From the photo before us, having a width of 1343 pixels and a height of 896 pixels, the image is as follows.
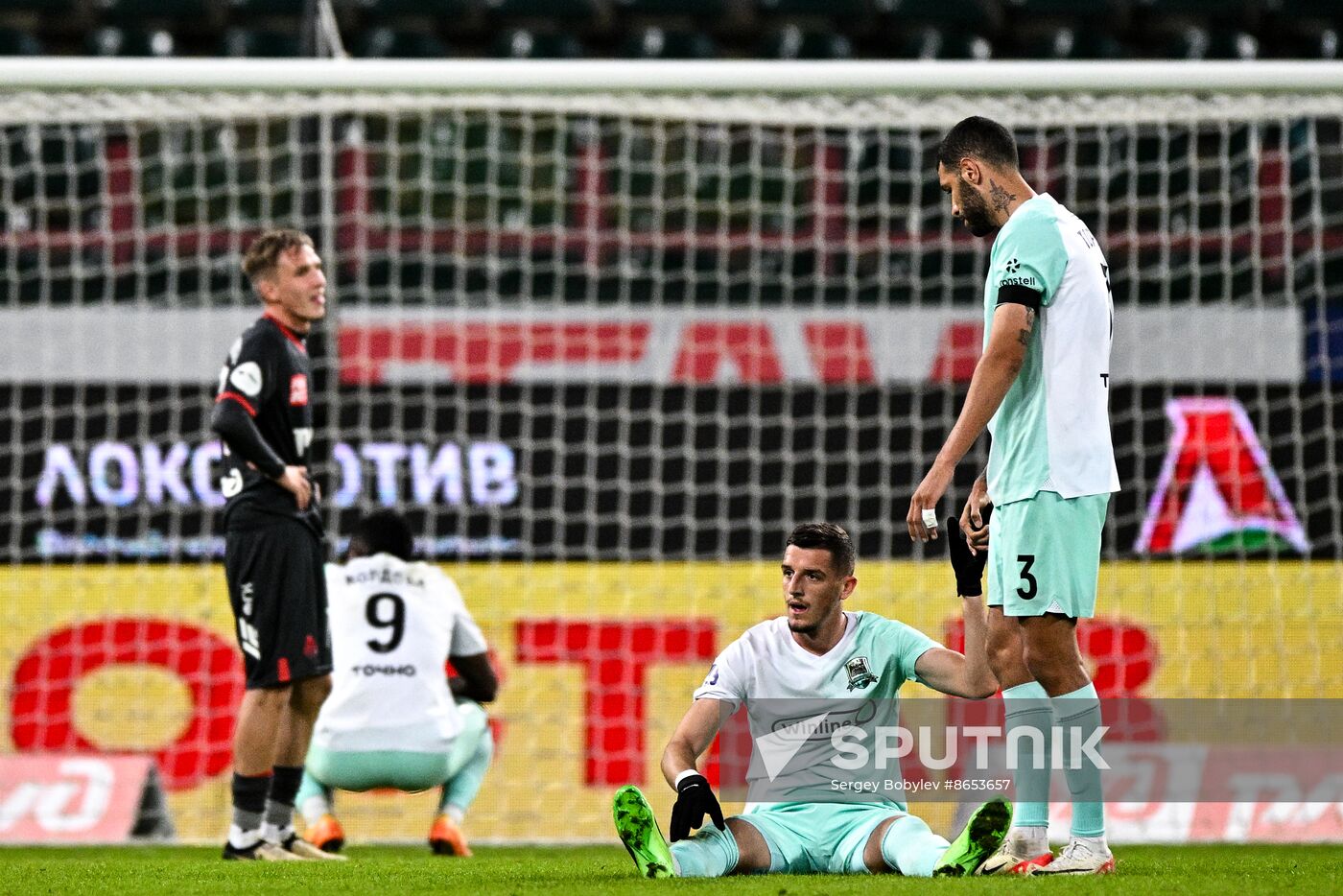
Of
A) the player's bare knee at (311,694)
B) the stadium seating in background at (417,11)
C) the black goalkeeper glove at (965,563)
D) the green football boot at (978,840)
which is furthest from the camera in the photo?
the stadium seating in background at (417,11)

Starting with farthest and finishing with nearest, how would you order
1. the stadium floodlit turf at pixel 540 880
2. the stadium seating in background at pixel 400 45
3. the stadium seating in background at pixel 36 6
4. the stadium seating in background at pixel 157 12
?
the stadium seating in background at pixel 157 12 < the stadium seating in background at pixel 36 6 < the stadium seating in background at pixel 400 45 < the stadium floodlit turf at pixel 540 880

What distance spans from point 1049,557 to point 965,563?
10.0 inches

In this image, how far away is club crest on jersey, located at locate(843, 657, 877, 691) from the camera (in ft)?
11.8

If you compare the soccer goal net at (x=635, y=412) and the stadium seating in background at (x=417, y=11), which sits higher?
the stadium seating in background at (x=417, y=11)

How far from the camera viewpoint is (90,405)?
702cm

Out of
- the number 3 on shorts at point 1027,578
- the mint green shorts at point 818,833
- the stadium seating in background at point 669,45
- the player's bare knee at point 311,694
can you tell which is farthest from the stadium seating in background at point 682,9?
the number 3 on shorts at point 1027,578

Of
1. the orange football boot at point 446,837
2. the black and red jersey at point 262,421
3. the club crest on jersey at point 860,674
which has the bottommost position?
the orange football boot at point 446,837

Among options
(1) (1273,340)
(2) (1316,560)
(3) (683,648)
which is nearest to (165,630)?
(3) (683,648)

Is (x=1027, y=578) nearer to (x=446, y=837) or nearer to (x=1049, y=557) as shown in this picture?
(x=1049, y=557)

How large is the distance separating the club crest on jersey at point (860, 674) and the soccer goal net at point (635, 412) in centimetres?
237

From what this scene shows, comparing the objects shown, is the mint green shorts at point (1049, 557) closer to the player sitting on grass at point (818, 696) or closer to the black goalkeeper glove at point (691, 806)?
the player sitting on grass at point (818, 696)

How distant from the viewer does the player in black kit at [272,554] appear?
4.29m

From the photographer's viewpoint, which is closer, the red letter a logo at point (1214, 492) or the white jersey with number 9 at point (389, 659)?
the white jersey with number 9 at point (389, 659)

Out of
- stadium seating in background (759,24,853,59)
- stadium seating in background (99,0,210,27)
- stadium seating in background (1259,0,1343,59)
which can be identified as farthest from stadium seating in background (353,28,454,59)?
stadium seating in background (1259,0,1343,59)
